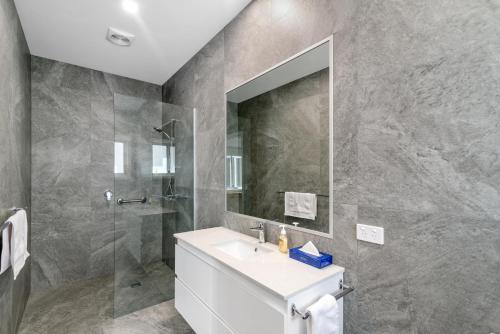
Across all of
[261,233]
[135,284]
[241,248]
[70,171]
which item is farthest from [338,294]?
[70,171]

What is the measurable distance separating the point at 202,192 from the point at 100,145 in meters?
1.71

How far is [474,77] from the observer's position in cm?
89

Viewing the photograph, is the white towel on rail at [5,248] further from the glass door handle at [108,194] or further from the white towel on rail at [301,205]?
the glass door handle at [108,194]

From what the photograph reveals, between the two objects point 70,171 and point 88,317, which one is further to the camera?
point 70,171

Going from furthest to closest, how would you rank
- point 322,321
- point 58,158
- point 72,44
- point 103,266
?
point 103,266 → point 58,158 → point 72,44 → point 322,321

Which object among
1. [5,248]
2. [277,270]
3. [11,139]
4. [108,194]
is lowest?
[277,270]

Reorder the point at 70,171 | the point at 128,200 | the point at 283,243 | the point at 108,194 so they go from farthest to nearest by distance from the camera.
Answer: the point at 108,194 < the point at 70,171 < the point at 128,200 < the point at 283,243

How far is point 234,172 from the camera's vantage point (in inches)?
85.0

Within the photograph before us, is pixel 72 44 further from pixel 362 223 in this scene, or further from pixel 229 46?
pixel 362 223

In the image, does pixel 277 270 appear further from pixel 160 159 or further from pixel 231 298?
pixel 160 159

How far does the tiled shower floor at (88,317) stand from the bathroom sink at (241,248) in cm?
88

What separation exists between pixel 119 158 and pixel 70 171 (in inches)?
34.5

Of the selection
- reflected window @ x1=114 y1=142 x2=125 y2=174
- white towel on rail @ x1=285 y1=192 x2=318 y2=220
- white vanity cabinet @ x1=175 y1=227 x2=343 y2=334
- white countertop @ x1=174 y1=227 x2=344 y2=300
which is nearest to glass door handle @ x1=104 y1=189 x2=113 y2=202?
reflected window @ x1=114 y1=142 x2=125 y2=174

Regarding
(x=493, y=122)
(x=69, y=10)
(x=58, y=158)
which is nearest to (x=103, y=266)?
(x=58, y=158)
